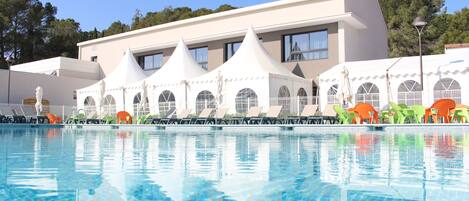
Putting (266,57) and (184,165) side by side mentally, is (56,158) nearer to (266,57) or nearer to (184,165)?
(184,165)

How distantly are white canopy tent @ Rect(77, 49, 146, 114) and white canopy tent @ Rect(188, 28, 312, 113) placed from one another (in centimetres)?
505

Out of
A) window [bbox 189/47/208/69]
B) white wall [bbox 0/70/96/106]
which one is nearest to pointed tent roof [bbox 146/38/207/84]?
window [bbox 189/47/208/69]

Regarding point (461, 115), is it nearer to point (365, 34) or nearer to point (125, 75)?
point (365, 34)

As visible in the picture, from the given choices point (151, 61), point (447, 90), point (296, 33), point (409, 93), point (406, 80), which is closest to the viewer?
point (447, 90)

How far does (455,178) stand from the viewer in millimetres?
4359

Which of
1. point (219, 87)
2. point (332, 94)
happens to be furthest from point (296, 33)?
point (219, 87)

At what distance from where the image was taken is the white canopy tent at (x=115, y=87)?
2341 cm

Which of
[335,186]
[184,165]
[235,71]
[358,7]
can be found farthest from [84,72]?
[335,186]

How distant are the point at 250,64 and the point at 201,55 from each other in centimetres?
883

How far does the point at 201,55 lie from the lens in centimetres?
2775

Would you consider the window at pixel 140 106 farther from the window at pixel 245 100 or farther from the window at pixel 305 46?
the window at pixel 305 46

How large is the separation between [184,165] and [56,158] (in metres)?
2.34

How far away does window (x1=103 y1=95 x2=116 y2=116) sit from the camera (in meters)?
23.3

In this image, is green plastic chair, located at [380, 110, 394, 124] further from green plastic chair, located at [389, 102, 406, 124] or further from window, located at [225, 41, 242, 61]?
window, located at [225, 41, 242, 61]
